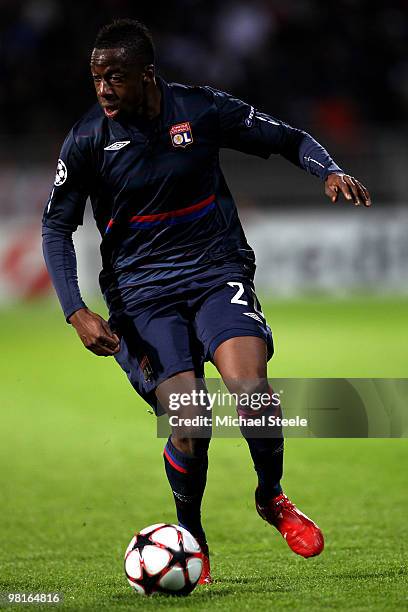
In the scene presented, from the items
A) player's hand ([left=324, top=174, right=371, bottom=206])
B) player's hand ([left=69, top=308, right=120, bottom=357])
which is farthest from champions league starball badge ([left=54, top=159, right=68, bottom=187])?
player's hand ([left=324, top=174, right=371, bottom=206])

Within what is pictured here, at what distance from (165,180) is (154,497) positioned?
2.68 meters

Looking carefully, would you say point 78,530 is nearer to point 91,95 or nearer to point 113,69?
point 113,69

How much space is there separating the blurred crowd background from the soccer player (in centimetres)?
1176

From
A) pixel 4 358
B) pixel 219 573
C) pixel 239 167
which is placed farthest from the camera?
pixel 239 167

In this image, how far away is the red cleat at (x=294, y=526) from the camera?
4939 millimetres

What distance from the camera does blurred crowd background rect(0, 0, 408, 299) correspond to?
17.3 m

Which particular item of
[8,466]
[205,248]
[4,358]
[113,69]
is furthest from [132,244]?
[4,358]

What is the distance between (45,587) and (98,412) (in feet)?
17.0

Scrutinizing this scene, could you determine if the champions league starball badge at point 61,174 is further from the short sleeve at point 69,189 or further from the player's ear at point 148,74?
the player's ear at point 148,74

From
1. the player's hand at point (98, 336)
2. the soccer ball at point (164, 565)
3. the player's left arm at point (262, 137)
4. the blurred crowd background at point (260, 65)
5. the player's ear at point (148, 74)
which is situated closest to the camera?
the soccer ball at point (164, 565)

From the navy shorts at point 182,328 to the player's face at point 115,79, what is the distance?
0.86 metres

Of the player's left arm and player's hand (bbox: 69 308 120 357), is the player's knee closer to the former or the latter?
player's hand (bbox: 69 308 120 357)

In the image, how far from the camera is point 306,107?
18.8 metres

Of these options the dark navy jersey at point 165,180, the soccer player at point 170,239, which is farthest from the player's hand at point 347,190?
the dark navy jersey at point 165,180
